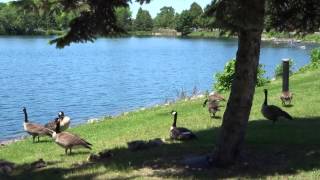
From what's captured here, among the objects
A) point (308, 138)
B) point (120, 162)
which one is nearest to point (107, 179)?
point (120, 162)

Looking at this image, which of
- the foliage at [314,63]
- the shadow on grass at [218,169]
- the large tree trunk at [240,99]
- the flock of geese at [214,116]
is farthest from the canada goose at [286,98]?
the foliage at [314,63]

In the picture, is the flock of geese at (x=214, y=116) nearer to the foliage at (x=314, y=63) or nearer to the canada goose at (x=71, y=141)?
the canada goose at (x=71, y=141)

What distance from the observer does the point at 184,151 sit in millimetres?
12945

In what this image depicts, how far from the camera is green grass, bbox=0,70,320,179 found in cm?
1056

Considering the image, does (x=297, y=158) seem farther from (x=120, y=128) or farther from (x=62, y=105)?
(x=62, y=105)

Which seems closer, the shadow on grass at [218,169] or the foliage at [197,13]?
the shadow on grass at [218,169]

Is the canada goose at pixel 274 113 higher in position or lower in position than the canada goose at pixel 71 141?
higher

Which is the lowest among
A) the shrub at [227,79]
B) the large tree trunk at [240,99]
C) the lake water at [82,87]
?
the lake water at [82,87]

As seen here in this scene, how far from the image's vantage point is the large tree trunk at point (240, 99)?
1105 centimetres

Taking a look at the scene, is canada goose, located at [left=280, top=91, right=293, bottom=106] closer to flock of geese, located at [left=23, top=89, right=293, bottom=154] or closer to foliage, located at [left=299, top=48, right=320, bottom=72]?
flock of geese, located at [left=23, top=89, right=293, bottom=154]

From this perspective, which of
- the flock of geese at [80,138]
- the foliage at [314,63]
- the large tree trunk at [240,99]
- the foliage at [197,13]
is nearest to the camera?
the large tree trunk at [240,99]

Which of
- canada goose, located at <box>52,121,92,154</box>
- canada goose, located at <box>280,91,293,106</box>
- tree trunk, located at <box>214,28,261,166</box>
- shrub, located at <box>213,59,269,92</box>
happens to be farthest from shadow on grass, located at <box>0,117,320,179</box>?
shrub, located at <box>213,59,269,92</box>

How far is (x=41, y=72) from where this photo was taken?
56312 millimetres

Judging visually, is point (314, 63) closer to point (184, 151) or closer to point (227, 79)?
point (227, 79)
